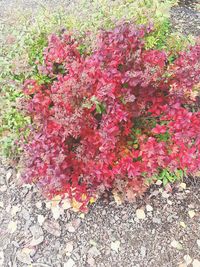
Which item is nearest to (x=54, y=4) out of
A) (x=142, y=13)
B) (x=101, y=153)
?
(x=142, y=13)

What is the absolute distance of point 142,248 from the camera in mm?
2605

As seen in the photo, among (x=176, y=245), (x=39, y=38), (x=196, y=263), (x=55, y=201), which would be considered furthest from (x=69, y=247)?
(x=39, y=38)

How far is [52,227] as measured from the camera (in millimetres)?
2732

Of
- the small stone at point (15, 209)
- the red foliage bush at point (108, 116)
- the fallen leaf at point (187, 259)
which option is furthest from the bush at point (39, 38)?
the fallen leaf at point (187, 259)

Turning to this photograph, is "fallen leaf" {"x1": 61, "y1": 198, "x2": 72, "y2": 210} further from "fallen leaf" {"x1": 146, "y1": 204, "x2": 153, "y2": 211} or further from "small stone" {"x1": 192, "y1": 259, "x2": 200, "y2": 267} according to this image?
"small stone" {"x1": 192, "y1": 259, "x2": 200, "y2": 267}

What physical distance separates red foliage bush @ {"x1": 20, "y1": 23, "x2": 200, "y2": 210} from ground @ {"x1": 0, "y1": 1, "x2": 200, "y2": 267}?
19cm

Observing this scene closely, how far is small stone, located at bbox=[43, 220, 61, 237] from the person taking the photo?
270 cm

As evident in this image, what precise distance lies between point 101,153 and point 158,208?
2.37ft

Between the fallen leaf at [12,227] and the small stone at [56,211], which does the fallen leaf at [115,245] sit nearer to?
the small stone at [56,211]

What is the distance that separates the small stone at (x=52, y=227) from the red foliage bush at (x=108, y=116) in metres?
0.27

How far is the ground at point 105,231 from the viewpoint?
8.45 feet

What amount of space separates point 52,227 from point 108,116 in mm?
1028

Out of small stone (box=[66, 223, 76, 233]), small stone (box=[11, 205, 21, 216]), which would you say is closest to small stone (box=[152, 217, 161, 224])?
small stone (box=[66, 223, 76, 233])

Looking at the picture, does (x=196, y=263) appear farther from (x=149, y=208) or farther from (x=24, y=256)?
(x=24, y=256)
